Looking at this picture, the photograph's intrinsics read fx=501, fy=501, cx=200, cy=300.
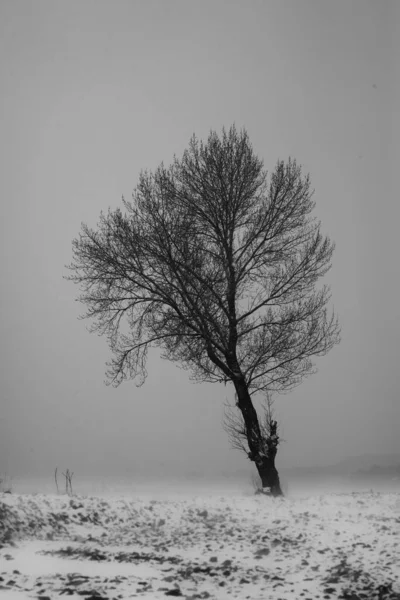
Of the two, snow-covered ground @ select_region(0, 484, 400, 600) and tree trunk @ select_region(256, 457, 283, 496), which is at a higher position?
tree trunk @ select_region(256, 457, 283, 496)

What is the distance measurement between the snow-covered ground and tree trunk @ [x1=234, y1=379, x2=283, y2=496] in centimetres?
181

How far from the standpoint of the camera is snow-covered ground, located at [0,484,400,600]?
8211mm

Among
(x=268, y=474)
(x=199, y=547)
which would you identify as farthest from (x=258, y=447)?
(x=199, y=547)

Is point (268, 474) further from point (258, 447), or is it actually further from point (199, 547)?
point (199, 547)

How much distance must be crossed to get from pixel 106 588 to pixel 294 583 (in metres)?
3.38

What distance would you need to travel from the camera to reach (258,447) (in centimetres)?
1848

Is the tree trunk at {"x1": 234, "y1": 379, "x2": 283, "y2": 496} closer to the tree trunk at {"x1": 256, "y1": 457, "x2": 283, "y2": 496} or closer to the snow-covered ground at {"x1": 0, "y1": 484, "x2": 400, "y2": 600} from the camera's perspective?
the tree trunk at {"x1": 256, "y1": 457, "x2": 283, "y2": 496}

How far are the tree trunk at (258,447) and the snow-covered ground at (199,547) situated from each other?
1.81m

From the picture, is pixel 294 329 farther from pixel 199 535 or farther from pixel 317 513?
pixel 199 535

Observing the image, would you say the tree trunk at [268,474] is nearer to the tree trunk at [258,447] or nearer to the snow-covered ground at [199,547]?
the tree trunk at [258,447]

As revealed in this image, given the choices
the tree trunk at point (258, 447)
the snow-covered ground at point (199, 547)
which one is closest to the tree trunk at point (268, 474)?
the tree trunk at point (258, 447)

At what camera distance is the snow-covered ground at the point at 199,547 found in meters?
8.21

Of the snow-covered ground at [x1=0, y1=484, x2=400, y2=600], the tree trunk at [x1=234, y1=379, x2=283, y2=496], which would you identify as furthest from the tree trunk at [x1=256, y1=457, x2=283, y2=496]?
the snow-covered ground at [x1=0, y1=484, x2=400, y2=600]

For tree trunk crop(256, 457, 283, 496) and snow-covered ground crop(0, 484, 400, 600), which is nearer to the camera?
snow-covered ground crop(0, 484, 400, 600)
